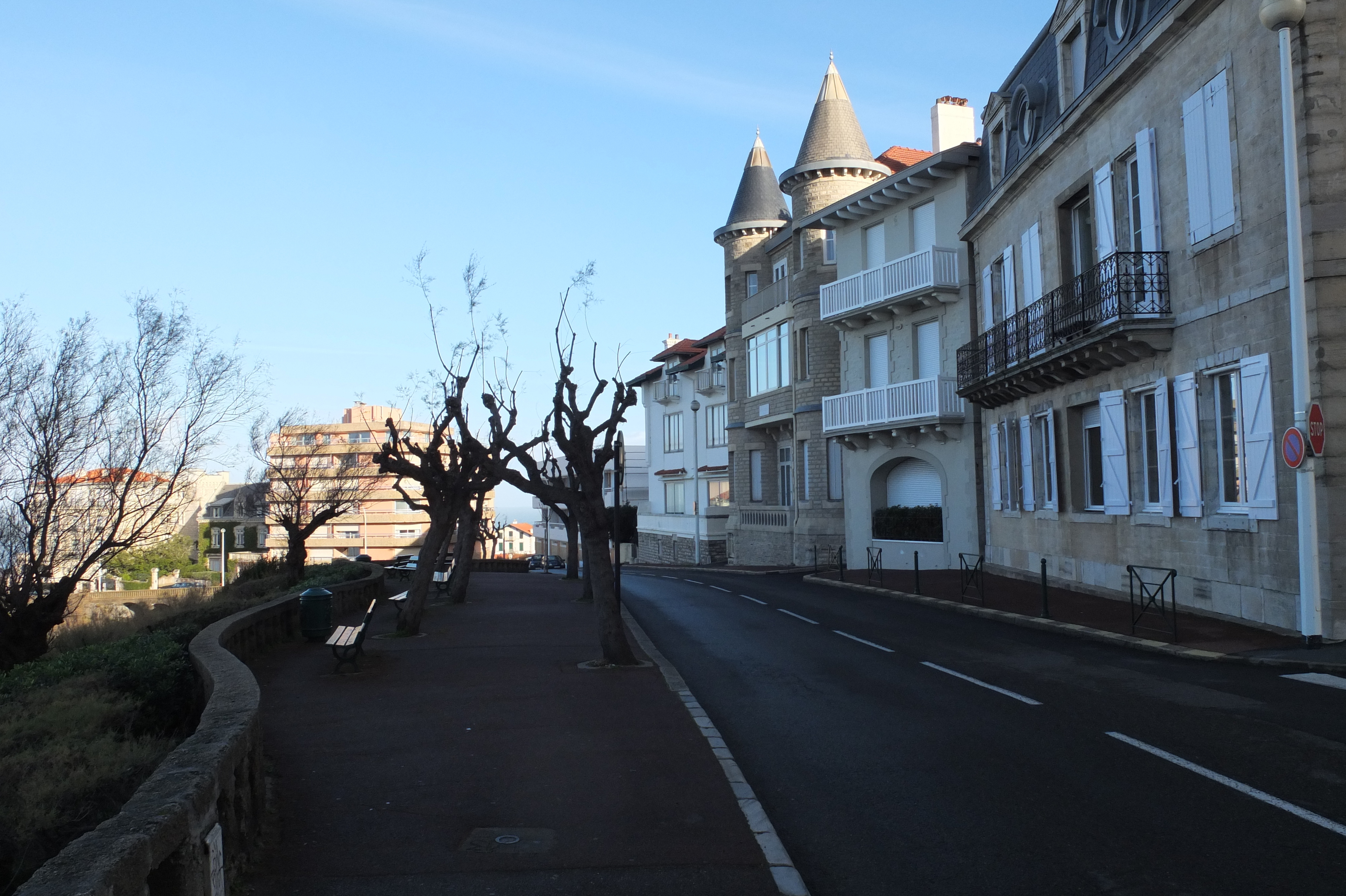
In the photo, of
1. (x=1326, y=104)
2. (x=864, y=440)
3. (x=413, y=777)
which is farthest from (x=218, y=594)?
(x=1326, y=104)

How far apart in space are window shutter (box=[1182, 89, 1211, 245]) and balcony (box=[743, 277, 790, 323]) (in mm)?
22758

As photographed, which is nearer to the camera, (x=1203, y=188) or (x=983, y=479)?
(x=1203, y=188)

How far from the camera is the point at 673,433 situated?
58625 millimetres

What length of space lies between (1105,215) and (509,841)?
52.4 feet

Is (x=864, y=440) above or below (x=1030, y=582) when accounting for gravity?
above

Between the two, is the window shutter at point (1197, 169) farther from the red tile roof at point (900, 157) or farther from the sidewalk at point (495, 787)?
the red tile roof at point (900, 157)

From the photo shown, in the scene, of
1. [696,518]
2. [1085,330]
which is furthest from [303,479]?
[1085,330]

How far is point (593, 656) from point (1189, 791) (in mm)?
8364

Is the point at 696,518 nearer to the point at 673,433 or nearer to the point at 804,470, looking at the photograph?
the point at 804,470

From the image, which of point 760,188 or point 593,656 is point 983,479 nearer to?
point 593,656

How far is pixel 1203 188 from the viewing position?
15.0 metres

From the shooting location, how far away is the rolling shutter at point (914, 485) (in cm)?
3112

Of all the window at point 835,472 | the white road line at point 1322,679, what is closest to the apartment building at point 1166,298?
the white road line at point 1322,679

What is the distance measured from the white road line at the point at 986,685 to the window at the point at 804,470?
79.0 feet
